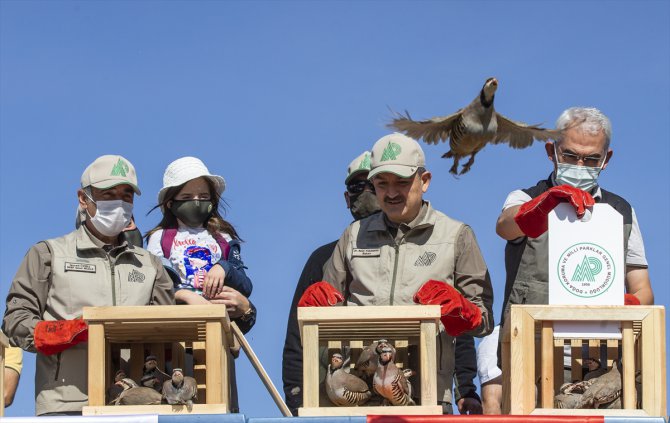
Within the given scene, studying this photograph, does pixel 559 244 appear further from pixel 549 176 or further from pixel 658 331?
pixel 549 176

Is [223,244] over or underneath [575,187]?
underneath

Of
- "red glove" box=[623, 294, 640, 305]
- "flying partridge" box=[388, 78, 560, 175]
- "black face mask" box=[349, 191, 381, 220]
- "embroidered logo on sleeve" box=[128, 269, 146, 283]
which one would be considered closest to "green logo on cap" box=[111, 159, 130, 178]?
"embroidered logo on sleeve" box=[128, 269, 146, 283]

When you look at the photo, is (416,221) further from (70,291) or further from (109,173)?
(70,291)

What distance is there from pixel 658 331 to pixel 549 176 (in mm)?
2272

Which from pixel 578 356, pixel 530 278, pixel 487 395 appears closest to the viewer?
pixel 578 356

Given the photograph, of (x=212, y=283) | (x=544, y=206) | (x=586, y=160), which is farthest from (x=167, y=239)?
(x=586, y=160)

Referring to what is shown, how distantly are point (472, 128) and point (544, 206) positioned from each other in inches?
220

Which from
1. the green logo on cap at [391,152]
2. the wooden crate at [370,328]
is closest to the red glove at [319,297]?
the wooden crate at [370,328]

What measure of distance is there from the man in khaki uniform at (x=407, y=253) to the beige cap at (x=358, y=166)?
6.07 feet

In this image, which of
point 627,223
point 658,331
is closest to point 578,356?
point 658,331

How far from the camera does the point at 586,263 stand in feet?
33.3

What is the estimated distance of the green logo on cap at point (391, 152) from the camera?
10.9 metres

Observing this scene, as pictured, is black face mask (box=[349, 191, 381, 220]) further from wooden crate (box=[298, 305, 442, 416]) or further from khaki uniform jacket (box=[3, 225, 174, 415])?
wooden crate (box=[298, 305, 442, 416])

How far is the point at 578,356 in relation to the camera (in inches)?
416
